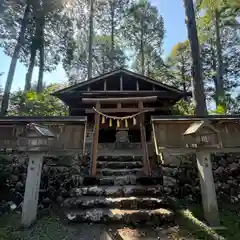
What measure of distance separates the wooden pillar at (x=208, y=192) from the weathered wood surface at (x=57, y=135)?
11.1ft

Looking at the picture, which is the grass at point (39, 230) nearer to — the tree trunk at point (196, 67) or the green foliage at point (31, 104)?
the tree trunk at point (196, 67)

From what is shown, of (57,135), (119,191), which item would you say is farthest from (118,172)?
(57,135)

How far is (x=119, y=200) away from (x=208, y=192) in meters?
2.09

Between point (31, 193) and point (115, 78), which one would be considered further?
point (115, 78)

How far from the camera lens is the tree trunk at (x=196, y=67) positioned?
27.2 ft

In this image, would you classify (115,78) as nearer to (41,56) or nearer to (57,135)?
(57,135)

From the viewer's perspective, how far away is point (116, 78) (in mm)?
12266

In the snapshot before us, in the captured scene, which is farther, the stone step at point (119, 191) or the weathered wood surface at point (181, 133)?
the weathered wood surface at point (181, 133)

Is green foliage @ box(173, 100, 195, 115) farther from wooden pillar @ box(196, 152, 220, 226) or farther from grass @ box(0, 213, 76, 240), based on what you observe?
grass @ box(0, 213, 76, 240)

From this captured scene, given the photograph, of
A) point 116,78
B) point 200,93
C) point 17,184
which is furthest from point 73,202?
point 116,78

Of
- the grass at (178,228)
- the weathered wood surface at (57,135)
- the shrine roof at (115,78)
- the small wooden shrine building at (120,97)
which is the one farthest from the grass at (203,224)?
the shrine roof at (115,78)

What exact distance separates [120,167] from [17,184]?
3250 mm

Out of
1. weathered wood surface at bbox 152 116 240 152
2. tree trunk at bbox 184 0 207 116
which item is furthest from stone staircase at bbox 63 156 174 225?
tree trunk at bbox 184 0 207 116

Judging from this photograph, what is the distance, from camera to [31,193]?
430 centimetres
